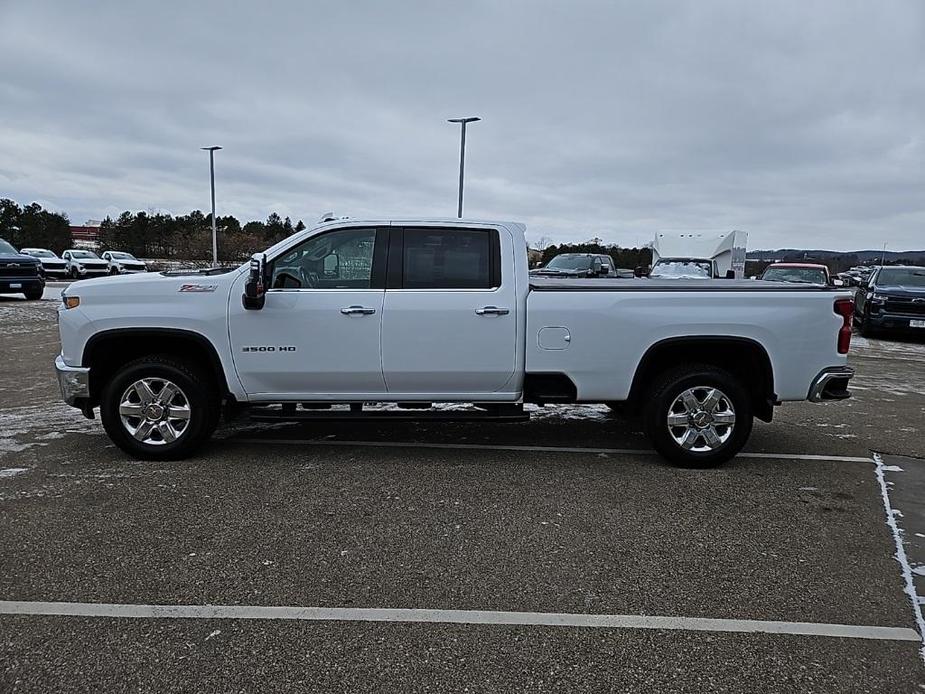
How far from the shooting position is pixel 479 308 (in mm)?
5273

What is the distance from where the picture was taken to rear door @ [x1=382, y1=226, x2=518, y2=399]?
528 cm

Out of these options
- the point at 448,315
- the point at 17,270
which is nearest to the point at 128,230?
the point at 17,270

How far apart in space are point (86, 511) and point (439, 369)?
8.44 feet

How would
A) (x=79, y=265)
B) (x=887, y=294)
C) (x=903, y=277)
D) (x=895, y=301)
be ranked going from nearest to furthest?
1. (x=895, y=301)
2. (x=887, y=294)
3. (x=903, y=277)
4. (x=79, y=265)

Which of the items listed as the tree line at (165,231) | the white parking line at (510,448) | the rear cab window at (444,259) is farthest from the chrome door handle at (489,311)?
the tree line at (165,231)

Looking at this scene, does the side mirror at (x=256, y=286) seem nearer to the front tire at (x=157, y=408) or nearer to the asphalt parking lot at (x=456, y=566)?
the front tire at (x=157, y=408)

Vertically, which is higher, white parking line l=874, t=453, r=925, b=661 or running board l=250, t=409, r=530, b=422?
running board l=250, t=409, r=530, b=422

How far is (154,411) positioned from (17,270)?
17.3 meters

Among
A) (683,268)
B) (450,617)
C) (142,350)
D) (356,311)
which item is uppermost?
(683,268)

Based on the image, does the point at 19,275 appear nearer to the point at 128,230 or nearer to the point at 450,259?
the point at 450,259

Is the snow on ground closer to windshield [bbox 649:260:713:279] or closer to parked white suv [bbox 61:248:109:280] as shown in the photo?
windshield [bbox 649:260:713:279]

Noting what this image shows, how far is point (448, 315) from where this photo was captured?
528 cm

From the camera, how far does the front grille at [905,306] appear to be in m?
14.4

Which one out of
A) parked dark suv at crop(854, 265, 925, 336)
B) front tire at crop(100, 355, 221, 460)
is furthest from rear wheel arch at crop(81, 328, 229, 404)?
parked dark suv at crop(854, 265, 925, 336)
